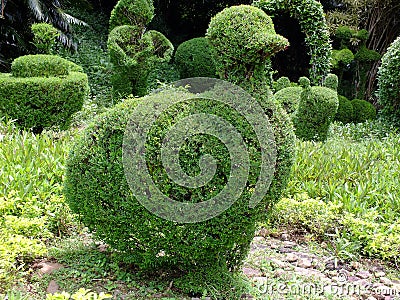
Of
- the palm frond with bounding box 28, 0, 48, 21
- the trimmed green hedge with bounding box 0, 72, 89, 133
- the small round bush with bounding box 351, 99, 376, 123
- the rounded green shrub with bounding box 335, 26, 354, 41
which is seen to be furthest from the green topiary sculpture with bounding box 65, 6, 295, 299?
the rounded green shrub with bounding box 335, 26, 354, 41

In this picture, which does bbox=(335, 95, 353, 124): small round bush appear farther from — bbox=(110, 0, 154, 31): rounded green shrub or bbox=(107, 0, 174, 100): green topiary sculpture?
bbox=(110, 0, 154, 31): rounded green shrub

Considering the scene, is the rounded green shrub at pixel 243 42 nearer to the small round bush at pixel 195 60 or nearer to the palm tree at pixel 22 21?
the small round bush at pixel 195 60

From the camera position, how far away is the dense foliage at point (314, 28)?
10.5 m

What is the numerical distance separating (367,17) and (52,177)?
1175 centimetres

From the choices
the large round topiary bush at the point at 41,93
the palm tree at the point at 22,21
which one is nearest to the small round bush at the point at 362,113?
the large round topiary bush at the point at 41,93

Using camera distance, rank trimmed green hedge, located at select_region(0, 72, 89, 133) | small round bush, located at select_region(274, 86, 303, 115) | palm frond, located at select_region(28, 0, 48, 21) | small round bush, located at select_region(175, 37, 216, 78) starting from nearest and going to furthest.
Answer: trimmed green hedge, located at select_region(0, 72, 89, 133) < small round bush, located at select_region(274, 86, 303, 115) < palm frond, located at select_region(28, 0, 48, 21) < small round bush, located at select_region(175, 37, 216, 78)

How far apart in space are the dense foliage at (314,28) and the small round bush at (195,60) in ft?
7.05

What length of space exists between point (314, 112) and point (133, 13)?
484cm

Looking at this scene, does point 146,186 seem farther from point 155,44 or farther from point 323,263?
point 155,44

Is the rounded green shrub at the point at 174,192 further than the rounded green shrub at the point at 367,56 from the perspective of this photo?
No

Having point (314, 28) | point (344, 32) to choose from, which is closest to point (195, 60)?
point (314, 28)

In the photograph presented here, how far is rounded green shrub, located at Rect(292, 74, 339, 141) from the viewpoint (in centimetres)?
738

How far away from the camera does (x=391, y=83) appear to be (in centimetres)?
948

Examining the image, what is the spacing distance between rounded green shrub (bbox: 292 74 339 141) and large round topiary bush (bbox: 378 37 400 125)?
2701 mm
